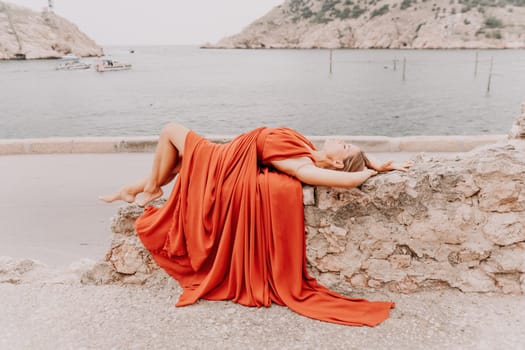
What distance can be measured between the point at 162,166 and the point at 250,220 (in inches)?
31.8

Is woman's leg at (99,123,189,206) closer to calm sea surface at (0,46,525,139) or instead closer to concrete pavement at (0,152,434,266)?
concrete pavement at (0,152,434,266)

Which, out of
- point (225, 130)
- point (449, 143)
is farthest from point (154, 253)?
point (225, 130)

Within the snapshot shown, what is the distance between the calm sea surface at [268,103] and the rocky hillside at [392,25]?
38.9 metres

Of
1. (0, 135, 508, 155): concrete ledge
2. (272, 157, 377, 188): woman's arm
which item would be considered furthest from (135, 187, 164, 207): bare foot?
(0, 135, 508, 155): concrete ledge

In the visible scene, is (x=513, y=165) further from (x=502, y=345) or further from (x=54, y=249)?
(x=54, y=249)

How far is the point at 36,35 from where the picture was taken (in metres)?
84.1

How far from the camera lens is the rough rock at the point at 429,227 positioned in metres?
3.01

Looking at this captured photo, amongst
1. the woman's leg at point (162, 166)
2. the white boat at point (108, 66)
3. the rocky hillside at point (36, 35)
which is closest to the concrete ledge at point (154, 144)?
the woman's leg at point (162, 166)

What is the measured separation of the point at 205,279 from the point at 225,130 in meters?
21.1

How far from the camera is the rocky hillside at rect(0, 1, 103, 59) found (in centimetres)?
7812

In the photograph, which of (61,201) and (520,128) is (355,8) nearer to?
(61,201)

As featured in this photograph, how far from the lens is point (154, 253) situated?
332cm

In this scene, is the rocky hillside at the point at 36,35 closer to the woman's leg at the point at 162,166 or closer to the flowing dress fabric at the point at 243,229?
the woman's leg at the point at 162,166

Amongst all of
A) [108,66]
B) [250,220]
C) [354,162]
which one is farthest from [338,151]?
[108,66]
